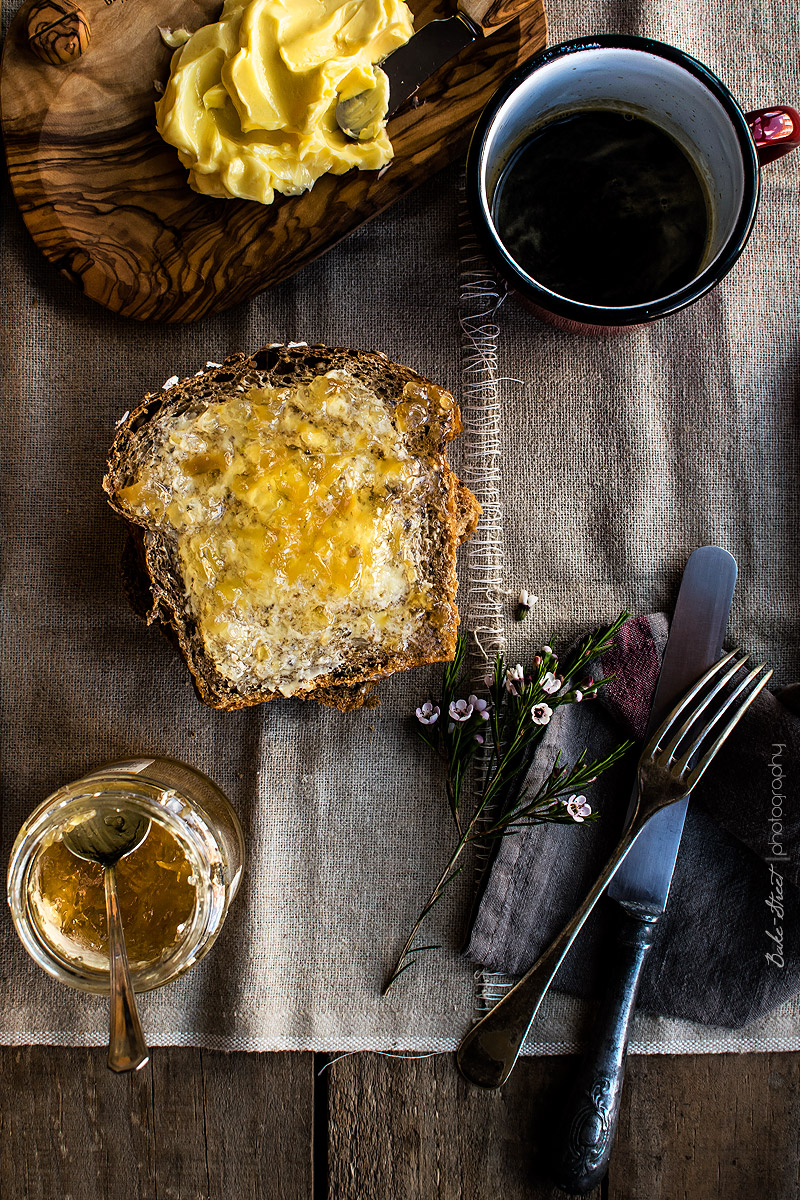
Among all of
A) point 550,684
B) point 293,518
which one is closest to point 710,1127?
point 550,684

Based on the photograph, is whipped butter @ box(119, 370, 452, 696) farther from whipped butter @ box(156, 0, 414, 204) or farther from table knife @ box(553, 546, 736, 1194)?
table knife @ box(553, 546, 736, 1194)

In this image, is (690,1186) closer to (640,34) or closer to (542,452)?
(542,452)

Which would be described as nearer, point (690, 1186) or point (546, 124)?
point (546, 124)

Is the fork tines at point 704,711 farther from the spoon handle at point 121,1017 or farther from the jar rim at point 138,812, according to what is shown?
the spoon handle at point 121,1017

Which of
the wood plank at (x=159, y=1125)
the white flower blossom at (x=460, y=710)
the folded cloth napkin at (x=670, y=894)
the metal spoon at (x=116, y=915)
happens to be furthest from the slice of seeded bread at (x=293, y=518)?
the wood plank at (x=159, y=1125)

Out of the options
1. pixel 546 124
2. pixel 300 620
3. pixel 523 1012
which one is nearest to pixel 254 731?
pixel 300 620

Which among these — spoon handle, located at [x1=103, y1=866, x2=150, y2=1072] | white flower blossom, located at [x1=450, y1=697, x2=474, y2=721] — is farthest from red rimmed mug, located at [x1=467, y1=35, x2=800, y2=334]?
A: spoon handle, located at [x1=103, y1=866, x2=150, y2=1072]

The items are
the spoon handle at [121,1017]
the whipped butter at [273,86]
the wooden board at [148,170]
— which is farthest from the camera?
the wooden board at [148,170]
